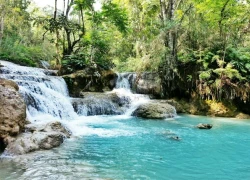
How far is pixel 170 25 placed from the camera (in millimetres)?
15844

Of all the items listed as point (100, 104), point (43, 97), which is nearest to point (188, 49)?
point (100, 104)

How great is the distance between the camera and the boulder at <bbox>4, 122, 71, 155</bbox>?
20.9 feet

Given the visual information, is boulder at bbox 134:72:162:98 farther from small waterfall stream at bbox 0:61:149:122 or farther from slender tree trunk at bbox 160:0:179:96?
small waterfall stream at bbox 0:61:149:122

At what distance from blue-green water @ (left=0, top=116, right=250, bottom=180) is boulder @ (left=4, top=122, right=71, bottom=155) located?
263mm

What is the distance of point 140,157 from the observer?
6.68 m

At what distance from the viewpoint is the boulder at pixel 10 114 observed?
687cm

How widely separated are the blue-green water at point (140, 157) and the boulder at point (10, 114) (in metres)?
1.13

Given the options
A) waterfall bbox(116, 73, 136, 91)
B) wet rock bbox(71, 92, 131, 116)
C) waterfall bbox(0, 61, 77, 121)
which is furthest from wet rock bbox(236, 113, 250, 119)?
waterfall bbox(0, 61, 77, 121)

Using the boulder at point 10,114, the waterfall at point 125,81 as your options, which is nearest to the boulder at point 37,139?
the boulder at point 10,114

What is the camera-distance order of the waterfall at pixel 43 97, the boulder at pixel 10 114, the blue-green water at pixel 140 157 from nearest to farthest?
the blue-green water at pixel 140 157 → the boulder at pixel 10 114 → the waterfall at pixel 43 97

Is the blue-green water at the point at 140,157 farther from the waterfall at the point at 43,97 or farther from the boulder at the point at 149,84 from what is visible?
the boulder at the point at 149,84

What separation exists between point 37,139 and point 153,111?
7606 millimetres

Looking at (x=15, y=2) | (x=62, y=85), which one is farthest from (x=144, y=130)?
(x=15, y=2)

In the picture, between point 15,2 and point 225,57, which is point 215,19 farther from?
point 15,2
